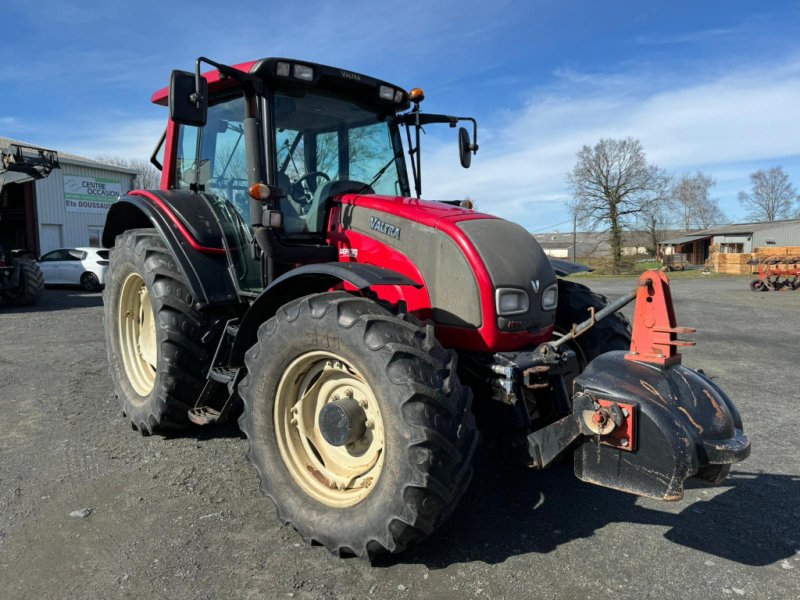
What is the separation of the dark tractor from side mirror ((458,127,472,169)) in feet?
42.4

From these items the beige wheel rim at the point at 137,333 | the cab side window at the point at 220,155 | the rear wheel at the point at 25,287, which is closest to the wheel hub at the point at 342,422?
the cab side window at the point at 220,155

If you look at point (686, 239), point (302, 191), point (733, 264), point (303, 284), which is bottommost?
point (733, 264)

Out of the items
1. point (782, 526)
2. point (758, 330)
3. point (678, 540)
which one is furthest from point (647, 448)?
point (758, 330)

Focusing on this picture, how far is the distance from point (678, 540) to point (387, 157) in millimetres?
3096

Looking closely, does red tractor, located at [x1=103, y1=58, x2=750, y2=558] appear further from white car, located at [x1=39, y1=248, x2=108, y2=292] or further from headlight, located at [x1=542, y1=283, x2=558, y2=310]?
white car, located at [x1=39, y1=248, x2=108, y2=292]

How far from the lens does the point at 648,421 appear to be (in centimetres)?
256

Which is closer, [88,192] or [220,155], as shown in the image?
[220,155]

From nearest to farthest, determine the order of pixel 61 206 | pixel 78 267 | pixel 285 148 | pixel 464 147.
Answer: pixel 285 148 → pixel 464 147 → pixel 78 267 → pixel 61 206

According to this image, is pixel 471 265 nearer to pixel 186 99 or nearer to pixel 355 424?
pixel 355 424

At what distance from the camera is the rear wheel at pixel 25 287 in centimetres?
1384

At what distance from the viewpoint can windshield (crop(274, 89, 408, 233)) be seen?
3912 mm

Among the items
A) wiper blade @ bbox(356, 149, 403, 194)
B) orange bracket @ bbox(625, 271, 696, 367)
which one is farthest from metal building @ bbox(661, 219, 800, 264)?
orange bracket @ bbox(625, 271, 696, 367)

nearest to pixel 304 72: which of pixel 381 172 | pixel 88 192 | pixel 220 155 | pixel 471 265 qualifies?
pixel 381 172

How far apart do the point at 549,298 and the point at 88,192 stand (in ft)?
91.0
